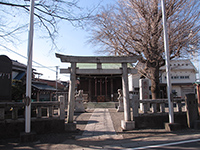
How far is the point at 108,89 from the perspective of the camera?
28750mm

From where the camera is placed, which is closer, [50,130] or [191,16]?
[50,130]

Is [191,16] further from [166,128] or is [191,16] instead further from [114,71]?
[166,128]

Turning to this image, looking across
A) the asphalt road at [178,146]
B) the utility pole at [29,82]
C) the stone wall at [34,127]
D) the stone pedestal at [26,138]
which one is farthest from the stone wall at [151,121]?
the utility pole at [29,82]

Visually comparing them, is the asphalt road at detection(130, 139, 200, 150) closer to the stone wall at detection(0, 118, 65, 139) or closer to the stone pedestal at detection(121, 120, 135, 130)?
the stone pedestal at detection(121, 120, 135, 130)

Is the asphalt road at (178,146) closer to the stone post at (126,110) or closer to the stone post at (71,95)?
Answer: the stone post at (126,110)

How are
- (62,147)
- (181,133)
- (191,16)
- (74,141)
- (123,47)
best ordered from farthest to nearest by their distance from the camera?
(123,47), (191,16), (181,133), (74,141), (62,147)

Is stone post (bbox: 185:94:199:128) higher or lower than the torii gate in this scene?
lower

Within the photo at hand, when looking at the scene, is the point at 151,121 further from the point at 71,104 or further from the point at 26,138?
the point at 26,138

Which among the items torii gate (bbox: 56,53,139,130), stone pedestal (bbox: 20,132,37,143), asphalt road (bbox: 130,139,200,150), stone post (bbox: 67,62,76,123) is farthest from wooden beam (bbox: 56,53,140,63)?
asphalt road (bbox: 130,139,200,150)

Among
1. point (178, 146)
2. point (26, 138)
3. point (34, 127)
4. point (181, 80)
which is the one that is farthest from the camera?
point (181, 80)

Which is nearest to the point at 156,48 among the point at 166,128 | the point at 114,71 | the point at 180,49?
the point at 180,49

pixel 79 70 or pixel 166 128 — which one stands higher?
pixel 79 70

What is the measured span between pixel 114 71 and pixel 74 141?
3959 millimetres

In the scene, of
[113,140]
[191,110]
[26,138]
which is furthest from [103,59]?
[191,110]
